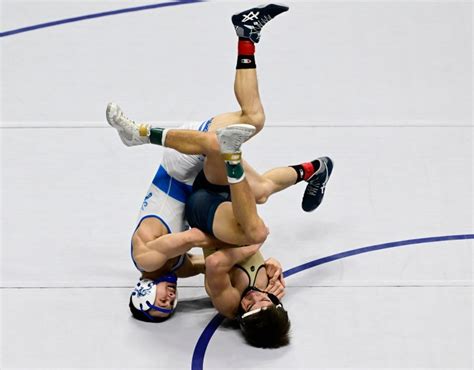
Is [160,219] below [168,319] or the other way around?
the other way around

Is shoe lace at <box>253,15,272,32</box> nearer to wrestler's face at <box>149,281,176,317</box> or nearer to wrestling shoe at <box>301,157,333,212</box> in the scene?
wrestling shoe at <box>301,157,333,212</box>

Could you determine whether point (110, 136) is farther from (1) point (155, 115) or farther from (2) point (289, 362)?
(2) point (289, 362)

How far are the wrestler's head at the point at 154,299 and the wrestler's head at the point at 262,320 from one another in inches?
13.0

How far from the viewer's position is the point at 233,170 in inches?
160

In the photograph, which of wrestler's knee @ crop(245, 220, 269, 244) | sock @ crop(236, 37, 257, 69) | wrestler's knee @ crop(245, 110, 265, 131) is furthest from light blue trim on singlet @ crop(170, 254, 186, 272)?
sock @ crop(236, 37, 257, 69)

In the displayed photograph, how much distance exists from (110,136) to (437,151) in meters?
1.94

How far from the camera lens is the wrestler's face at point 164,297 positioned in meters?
4.41

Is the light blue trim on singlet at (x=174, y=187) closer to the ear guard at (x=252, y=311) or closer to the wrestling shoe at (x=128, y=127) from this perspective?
the wrestling shoe at (x=128, y=127)

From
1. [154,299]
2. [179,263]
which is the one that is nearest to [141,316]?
[154,299]

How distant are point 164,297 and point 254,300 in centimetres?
42

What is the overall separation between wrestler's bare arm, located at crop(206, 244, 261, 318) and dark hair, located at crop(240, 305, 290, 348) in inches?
4.9

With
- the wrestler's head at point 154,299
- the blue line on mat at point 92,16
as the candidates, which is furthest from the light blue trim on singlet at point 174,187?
the blue line on mat at point 92,16

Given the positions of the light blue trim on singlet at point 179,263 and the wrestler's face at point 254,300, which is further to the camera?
the light blue trim on singlet at point 179,263

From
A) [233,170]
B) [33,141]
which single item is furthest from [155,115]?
[233,170]
